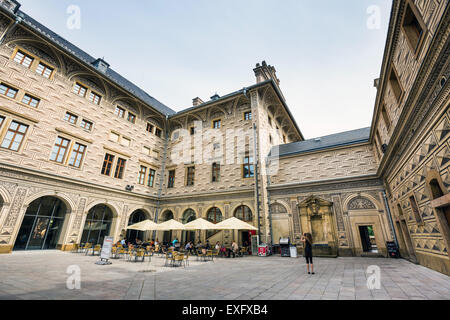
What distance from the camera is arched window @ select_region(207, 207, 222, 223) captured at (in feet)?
59.1

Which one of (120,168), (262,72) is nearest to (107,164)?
(120,168)

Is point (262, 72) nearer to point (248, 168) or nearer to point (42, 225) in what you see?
point (248, 168)

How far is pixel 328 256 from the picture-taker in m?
13.0

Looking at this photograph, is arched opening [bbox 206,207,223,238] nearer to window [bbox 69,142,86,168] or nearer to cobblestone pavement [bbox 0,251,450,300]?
window [bbox 69,142,86,168]

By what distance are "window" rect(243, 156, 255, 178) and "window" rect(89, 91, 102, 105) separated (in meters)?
13.6

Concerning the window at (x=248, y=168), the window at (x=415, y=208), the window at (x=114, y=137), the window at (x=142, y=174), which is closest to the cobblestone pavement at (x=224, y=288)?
the window at (x=415, y=208)

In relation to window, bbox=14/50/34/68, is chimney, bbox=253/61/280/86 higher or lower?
higher

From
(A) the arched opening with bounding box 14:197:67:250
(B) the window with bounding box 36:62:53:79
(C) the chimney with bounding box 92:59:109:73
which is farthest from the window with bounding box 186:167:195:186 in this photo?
(B) the window with bounding box 36:62:53:79

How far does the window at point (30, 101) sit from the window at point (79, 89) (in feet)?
9.09

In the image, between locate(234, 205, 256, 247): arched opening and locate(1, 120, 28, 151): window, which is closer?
locate(1, 120, 28, 151): window

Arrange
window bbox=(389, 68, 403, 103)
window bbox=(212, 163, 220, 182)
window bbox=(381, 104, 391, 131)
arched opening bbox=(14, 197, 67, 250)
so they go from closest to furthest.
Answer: window bbox=(389, 68, 403, 103) < window bbox=(381, 104, 391, 131) < arched opening bbox=(14, 197, 67, 250) < window bbox=(212, 163, 220, 182)

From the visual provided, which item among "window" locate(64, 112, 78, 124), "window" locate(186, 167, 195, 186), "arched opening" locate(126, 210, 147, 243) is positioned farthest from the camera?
"window" locate(186, 167, 195, 186)

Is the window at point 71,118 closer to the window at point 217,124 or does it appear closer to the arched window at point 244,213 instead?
the window at point 217,124
